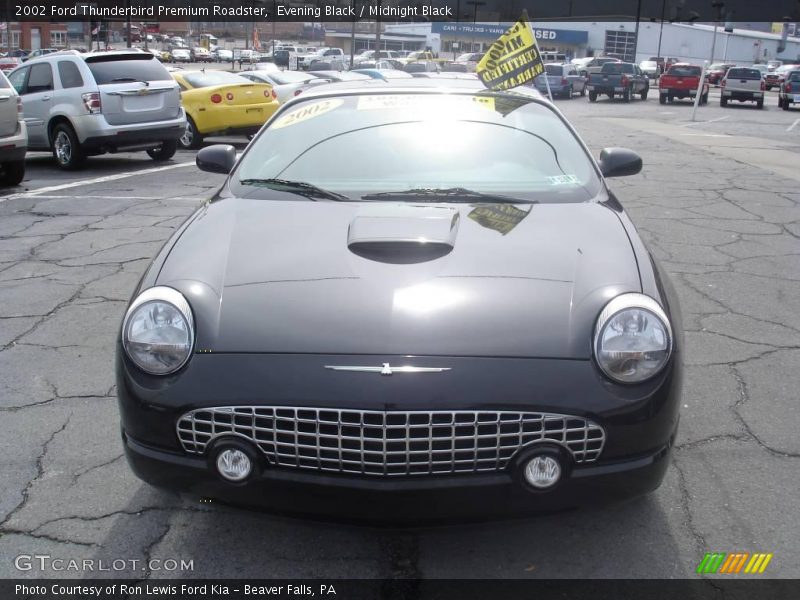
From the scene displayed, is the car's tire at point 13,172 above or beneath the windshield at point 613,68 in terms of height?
beneath

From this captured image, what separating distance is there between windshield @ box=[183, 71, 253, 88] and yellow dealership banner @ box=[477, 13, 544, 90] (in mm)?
9460

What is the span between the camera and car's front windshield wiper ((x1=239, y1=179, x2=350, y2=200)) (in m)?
3.52

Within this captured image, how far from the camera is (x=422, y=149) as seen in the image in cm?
A: 383

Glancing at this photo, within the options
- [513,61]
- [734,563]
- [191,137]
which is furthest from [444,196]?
[191,137]

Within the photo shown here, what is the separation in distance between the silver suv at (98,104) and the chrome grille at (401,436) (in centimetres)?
1079

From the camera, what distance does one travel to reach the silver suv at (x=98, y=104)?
12.2m

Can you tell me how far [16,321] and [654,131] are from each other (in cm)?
1750

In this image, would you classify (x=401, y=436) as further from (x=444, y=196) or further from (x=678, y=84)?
(x=678, y=84)

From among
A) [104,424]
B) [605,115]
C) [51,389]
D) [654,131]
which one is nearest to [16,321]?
[51,389]

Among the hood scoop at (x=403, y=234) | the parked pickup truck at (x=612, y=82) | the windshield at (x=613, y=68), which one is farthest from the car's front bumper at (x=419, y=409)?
the windshield at (x=613, y=68)

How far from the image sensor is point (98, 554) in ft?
9.01

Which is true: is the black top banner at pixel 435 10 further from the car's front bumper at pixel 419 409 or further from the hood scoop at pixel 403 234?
the car's front bumper at pixel 419 409

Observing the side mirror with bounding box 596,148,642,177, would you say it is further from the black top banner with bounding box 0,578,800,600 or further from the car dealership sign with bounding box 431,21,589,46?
the car dealership sign with bounding box 431,21,589,46

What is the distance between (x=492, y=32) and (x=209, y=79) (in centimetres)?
6964
